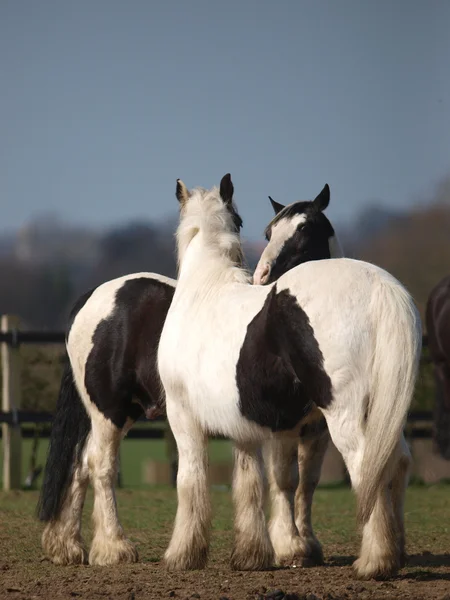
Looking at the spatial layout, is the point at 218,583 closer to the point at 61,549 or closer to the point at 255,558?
the point at 255,558

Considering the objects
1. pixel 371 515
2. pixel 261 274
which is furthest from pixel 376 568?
pixel 261 274

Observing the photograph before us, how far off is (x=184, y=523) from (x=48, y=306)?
3902 centimetres

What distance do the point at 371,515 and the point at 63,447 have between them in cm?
281

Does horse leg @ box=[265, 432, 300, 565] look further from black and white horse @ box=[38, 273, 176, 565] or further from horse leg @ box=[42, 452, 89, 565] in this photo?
horse leg @ box=[42, 452, 89, 565]

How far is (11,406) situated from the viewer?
40.4 feet

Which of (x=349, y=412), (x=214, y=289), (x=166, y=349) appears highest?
(x=214, y=289)

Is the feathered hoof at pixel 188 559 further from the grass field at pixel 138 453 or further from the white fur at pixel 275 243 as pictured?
the grass field at pixel 138 453

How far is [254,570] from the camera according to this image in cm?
607

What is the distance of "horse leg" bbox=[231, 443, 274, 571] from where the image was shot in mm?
6051

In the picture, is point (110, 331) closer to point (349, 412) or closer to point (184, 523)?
point (184, 523)

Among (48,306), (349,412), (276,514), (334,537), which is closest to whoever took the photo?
(349,412)

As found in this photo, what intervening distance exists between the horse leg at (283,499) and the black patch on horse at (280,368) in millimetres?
893

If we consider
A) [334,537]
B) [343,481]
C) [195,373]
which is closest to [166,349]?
[195,373]

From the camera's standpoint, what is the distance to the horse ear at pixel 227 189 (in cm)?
→ 663
